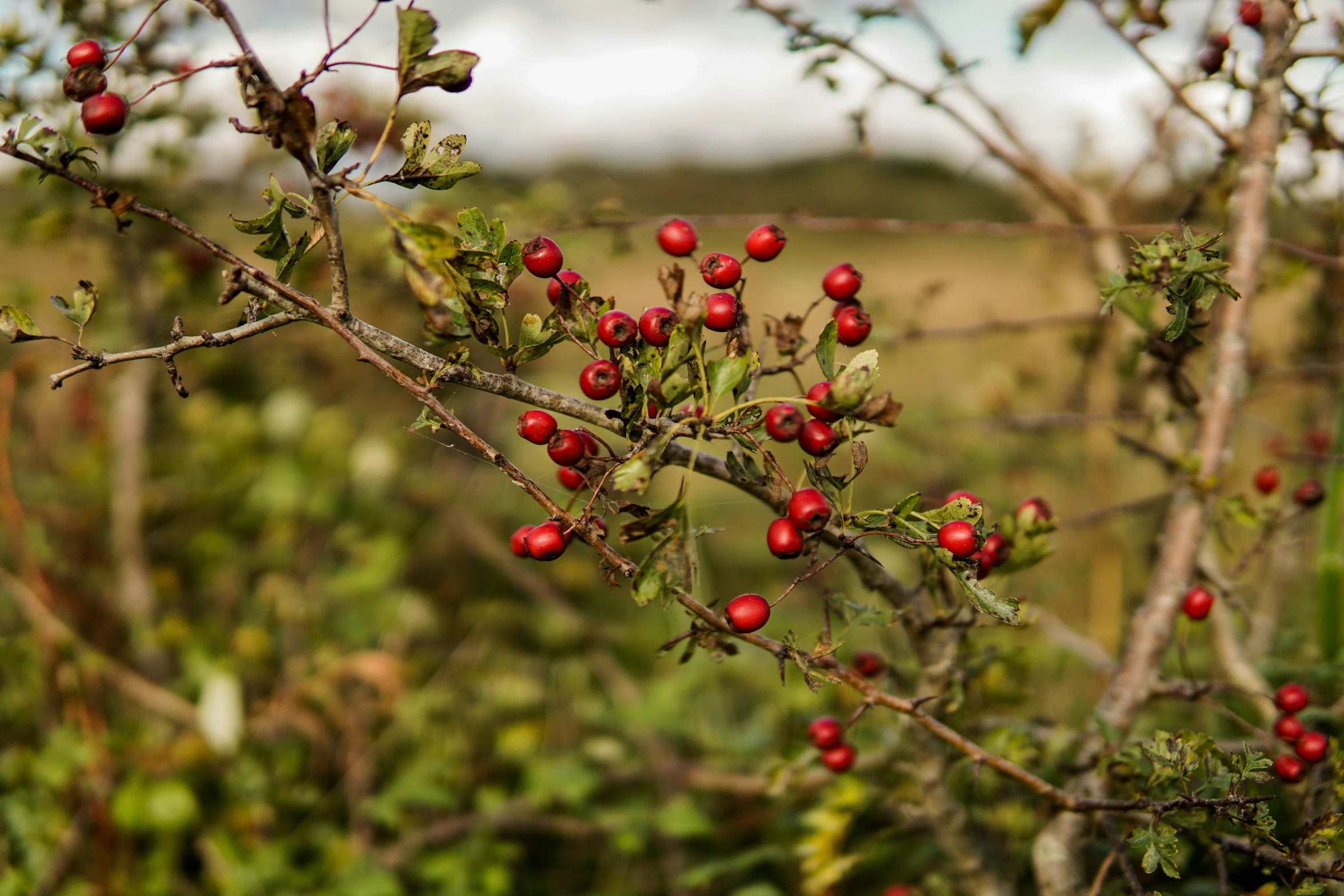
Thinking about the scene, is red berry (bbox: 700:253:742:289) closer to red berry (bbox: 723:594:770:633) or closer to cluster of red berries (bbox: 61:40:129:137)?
red berry (bbox: 723:594:770:633)

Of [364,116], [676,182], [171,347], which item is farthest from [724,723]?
[676,182]

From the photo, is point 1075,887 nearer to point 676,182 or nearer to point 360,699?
point 360,699

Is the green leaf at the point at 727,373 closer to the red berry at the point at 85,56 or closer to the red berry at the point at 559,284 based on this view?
the red berry at the point at 559,284

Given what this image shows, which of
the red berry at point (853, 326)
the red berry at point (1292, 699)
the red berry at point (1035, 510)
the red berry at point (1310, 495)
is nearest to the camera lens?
the red berry at point (853, 326)

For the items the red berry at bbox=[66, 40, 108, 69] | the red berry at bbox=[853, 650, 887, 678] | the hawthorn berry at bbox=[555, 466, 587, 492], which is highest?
the red berry at bbox=[66, 40, 108, 69]

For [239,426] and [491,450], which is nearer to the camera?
[491,450]

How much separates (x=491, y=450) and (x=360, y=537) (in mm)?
2090

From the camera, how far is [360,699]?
7.51 ft

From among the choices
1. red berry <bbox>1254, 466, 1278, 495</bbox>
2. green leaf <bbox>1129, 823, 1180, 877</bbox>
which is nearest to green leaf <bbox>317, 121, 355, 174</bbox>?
green leaf <bbox>1129, 823, 1180, 877</bbox>

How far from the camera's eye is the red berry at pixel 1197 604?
1220 millimetres

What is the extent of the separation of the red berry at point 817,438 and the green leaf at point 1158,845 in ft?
1.79

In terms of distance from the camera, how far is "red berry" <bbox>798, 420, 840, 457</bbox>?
2.64ft

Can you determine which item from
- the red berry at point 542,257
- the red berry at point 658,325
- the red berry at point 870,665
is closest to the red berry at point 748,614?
the red berry at point 658,325

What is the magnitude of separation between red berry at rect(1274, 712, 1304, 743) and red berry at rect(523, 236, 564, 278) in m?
1.18
